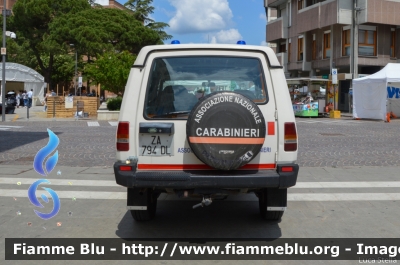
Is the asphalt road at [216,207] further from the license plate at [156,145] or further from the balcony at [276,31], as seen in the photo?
the balcony at [276,31]

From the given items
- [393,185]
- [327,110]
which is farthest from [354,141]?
[327,110]

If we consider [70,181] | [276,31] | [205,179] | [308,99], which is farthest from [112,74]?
[205,179]

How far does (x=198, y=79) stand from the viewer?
5.68 meters

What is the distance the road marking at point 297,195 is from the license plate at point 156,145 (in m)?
2.66

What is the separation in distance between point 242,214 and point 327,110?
26922 millimetres

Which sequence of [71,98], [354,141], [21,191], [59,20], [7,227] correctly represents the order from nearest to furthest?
[7,227]
[21,191]
[354,141]
[71,98]
[59,20]

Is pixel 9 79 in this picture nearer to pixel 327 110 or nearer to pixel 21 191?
pixel 327 110

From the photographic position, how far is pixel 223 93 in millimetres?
5137

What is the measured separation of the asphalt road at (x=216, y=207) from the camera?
6.02 metres

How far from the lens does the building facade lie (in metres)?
35.2

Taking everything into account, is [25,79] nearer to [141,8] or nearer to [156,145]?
[141,8]

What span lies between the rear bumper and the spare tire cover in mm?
138

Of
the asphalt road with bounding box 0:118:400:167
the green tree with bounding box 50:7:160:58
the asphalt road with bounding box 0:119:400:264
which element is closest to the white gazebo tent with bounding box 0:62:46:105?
the green tree with bounding box 50:7:160:58

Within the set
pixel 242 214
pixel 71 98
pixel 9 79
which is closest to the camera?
pixel 242 214
